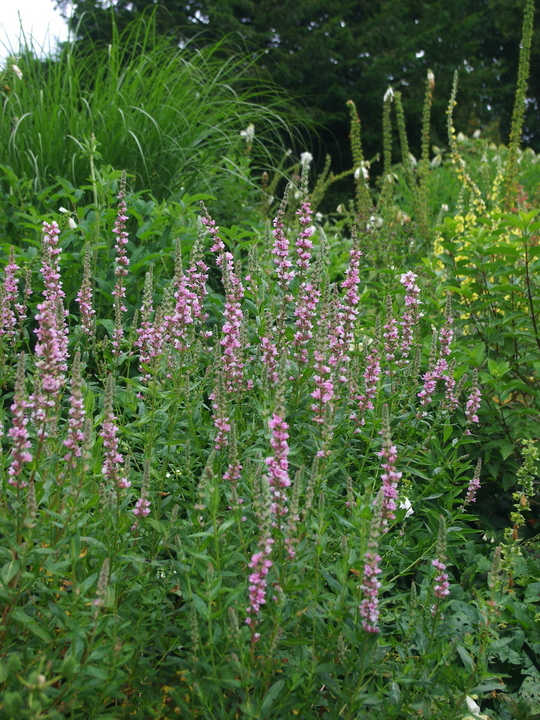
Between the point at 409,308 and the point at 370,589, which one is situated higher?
the point at 409,308

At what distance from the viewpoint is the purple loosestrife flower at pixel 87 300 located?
3.10 m

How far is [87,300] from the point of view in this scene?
3232 mm

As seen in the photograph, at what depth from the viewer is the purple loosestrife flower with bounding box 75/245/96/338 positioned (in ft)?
10.2

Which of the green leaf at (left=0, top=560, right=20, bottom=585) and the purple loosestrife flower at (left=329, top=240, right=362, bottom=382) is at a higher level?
the purple loosestrife flower at (left=329, top=240, right=362, bottom=382)

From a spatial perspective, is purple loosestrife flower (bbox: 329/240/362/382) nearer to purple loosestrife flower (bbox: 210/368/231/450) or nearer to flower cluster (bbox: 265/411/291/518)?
purple loosestrife flower (bbox: 210/368/231/450)

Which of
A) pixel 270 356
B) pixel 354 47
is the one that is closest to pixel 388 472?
pixel 270 356

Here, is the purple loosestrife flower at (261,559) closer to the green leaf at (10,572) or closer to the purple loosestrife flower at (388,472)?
the purple loosestrife flower at (388,472)

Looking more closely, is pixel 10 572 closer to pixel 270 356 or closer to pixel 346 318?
pixel 270 356

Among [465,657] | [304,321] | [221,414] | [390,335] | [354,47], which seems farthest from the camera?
[354,47]

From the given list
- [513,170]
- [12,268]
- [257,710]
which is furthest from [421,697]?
[513,170]

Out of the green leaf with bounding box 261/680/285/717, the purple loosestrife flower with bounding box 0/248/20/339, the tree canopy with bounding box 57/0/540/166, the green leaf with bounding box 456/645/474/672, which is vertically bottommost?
the green leaf with bounding box 456/645/474/672

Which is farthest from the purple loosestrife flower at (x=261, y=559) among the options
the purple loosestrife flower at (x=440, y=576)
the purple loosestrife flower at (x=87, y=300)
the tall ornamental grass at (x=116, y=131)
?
the tall ornamental grass at (x=116, y=131)

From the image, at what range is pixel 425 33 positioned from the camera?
63.4 feet

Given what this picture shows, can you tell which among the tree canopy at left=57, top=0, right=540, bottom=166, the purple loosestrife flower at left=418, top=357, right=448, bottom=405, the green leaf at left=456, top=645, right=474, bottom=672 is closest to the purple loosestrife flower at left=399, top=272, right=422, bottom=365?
the purple loosestrife flower at left=418, top=357, right=448, bottom=405
